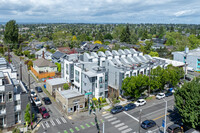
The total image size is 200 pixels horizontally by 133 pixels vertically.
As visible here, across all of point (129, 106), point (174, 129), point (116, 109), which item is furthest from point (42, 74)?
point (174, 129)

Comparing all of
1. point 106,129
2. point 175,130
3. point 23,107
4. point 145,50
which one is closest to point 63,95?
point 23,107

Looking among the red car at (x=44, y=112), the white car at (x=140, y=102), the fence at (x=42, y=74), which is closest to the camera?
the red car at (x=44, y=112)

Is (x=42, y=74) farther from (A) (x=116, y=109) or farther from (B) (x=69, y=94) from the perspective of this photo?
(A) (x=116, y=109)

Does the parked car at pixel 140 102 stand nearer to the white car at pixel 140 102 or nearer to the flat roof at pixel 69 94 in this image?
the white car at pixel 140 102

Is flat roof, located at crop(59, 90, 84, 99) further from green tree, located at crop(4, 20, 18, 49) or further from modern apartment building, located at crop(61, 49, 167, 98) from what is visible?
green tree, located at crop(4, 20, 18, 49)

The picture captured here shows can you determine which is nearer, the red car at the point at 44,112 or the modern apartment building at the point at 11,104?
the modern apartment building at the point at 11,104

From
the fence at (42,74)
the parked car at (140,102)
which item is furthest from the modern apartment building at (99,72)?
the fence at (42,74)
